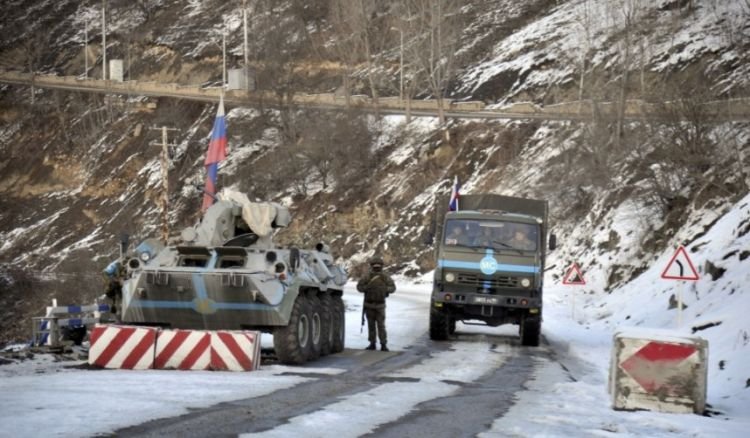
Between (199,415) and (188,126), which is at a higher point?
(188,126)

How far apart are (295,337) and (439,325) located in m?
6.90

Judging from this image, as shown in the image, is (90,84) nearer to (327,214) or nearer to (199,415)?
(327,214)

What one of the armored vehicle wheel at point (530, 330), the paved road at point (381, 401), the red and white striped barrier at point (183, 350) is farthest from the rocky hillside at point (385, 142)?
the red and white striped barrier at point (183, 350)

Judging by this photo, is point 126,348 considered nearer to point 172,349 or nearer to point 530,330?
point 172,349

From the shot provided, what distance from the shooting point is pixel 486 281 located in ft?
69.5

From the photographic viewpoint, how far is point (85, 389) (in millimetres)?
10820

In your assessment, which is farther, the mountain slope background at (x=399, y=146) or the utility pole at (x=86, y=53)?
the utility pole at (x=86, y=53)

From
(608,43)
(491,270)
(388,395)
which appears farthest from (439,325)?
(608,43)

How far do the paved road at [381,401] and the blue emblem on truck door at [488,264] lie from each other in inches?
109

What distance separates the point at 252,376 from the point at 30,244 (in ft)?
202

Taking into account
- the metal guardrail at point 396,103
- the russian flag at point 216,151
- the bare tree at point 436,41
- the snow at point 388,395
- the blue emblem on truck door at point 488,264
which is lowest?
the snow at point 388,395

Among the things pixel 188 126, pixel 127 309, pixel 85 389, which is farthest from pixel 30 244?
pixel 85 389

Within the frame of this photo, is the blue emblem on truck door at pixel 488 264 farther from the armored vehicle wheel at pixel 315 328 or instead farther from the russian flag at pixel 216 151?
the russian flag at pixel 216 151

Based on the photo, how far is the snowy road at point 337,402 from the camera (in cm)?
869
